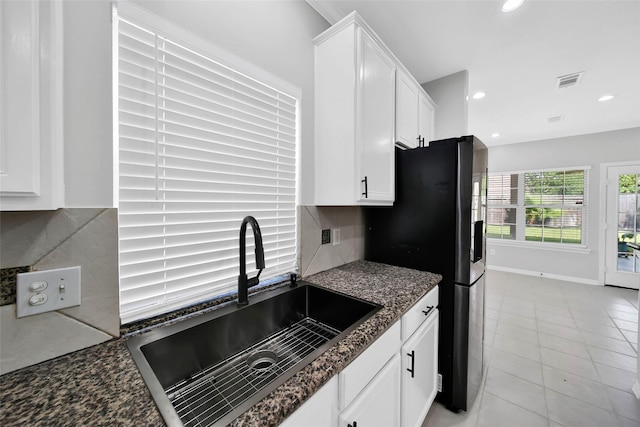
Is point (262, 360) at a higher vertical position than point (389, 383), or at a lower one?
higher

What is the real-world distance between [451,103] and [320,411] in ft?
9.23

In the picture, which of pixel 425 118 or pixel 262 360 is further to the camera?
pixel 425 118

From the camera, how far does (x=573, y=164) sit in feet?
14.1

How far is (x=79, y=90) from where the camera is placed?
0.75 meters

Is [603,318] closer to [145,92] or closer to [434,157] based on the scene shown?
[434,157]

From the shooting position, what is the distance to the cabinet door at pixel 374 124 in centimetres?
141

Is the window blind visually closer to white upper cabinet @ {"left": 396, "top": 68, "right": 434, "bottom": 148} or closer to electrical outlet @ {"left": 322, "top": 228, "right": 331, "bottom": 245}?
electrical outlet @ {"left": 322, "top": 228, "right": 331, "bottom": 245}

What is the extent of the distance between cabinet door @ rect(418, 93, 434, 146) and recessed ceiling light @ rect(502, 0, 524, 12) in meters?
0.72

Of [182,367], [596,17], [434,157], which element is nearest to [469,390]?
[434,157]

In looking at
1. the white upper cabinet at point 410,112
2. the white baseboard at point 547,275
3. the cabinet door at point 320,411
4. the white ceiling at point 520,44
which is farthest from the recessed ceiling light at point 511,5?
the white baseboard at point 547,275

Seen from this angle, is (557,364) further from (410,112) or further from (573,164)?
(573,164)

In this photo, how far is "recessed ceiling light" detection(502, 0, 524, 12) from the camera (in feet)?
5.13

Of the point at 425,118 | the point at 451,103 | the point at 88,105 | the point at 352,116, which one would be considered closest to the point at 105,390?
the point at 88,105

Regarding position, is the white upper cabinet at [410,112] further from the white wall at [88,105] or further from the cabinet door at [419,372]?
the white wall at [88,105]
